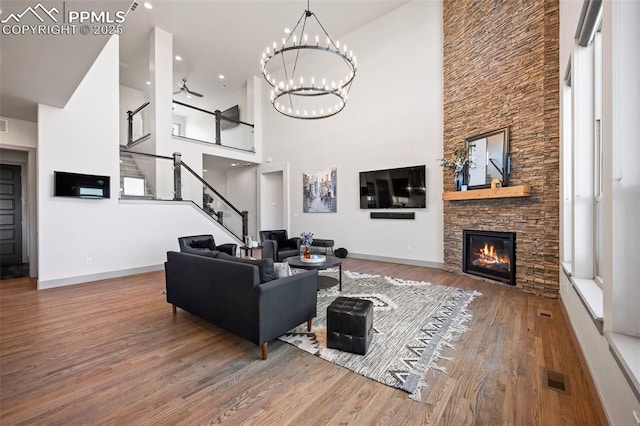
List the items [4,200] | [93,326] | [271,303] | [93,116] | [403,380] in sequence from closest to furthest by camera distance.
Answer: [403,380], [271,303], [93,326], [93,116], [4,200]

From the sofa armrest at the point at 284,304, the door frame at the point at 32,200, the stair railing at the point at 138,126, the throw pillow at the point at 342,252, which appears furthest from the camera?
the stair railing at the point at 138,126

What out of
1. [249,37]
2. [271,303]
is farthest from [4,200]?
[271,303]

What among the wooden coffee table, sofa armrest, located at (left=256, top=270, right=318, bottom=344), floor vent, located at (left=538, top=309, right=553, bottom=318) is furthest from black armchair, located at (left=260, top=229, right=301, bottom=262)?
floor vent, located at (left=538, top=309, right=553, bottom=318)

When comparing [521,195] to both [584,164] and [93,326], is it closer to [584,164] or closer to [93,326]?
[584,164]

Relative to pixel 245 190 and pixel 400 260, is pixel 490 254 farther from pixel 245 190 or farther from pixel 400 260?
pixel 245 190

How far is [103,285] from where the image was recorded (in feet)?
16.0

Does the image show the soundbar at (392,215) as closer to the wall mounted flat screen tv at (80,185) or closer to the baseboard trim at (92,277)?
the baseboard trim at (92,277)

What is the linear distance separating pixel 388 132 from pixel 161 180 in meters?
5.77

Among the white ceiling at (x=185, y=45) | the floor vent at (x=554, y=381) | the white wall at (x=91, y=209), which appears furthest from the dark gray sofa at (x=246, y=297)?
the white wall at (x=91, y=209)

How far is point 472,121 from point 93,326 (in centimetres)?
669

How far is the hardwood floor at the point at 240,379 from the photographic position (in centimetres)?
173

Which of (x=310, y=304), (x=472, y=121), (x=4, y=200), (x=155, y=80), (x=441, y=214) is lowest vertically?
(x=310, y=304)

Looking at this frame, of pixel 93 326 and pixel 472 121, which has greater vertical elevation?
pixel 472 121

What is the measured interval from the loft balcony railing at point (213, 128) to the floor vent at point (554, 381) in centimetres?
879
